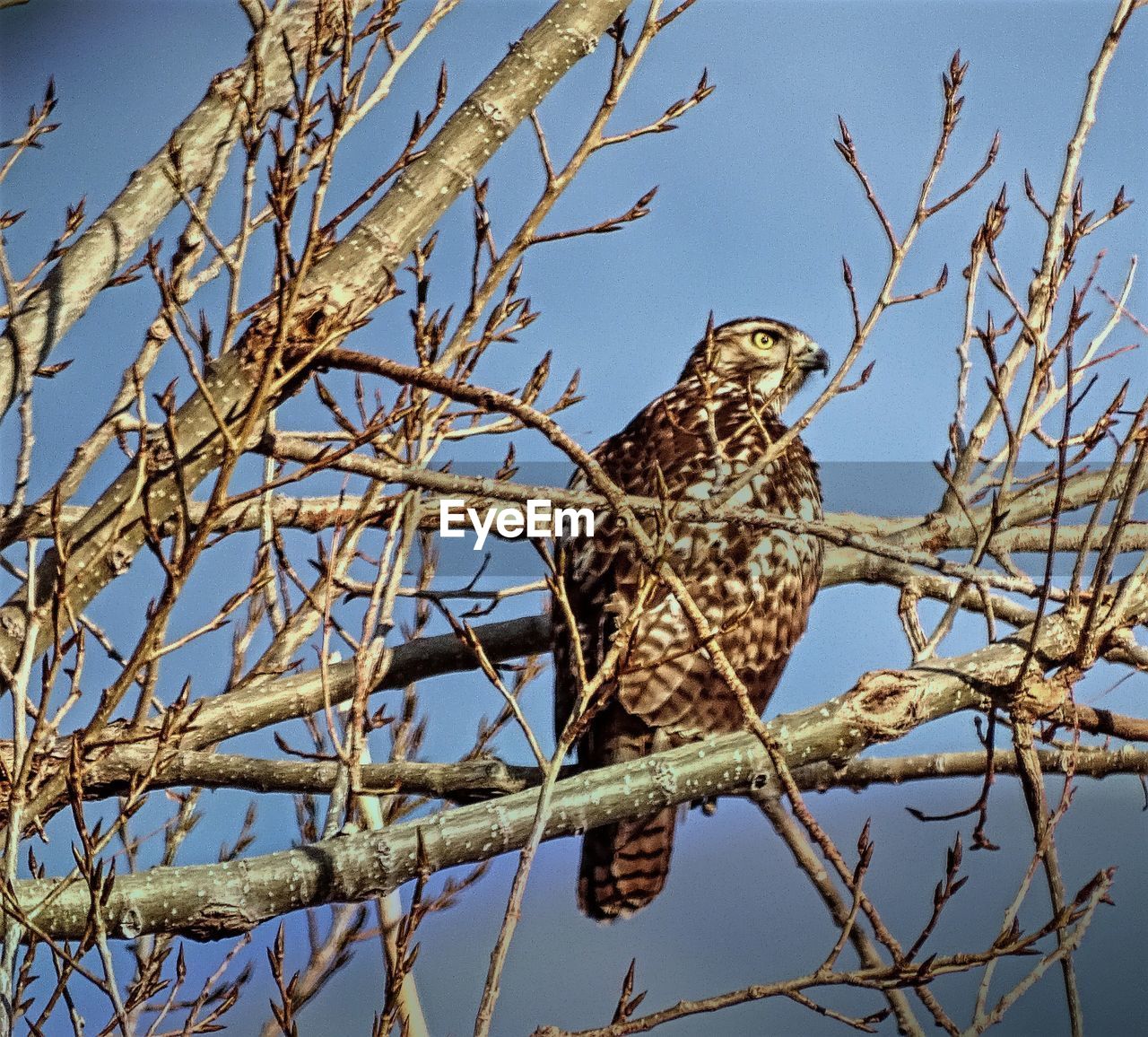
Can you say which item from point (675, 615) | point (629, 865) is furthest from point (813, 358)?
point (629, 865)

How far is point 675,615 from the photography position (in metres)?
3.29

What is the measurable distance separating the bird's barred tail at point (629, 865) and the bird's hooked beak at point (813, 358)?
5.54 feet

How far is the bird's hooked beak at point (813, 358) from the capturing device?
4.37 metres

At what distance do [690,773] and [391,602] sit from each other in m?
0.60

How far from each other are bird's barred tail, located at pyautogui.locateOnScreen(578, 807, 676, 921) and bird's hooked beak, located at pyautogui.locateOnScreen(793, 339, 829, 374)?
1.69 meters

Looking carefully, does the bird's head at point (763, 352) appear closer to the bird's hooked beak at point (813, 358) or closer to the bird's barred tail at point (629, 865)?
the bird's hooked beak at point (813, 358)

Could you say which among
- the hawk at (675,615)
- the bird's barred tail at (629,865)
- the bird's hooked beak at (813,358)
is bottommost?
the bird's barred tail at (629,865)

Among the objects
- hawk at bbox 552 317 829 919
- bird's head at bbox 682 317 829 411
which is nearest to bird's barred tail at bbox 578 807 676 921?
hawk at bbox 552 317 829 919

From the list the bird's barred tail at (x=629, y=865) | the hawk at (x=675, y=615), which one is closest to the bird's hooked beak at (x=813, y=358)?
the hawk at (x=675, y=615)

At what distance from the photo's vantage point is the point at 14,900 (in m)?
1.86

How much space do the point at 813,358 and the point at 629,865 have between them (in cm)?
186

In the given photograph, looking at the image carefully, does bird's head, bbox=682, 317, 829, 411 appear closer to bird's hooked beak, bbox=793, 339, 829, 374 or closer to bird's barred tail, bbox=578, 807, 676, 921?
bird's hooked beak, bbox=793, 339, 829, 374

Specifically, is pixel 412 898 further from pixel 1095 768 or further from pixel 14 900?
pixel 1095 768

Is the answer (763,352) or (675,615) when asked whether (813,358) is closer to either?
(763,352)
